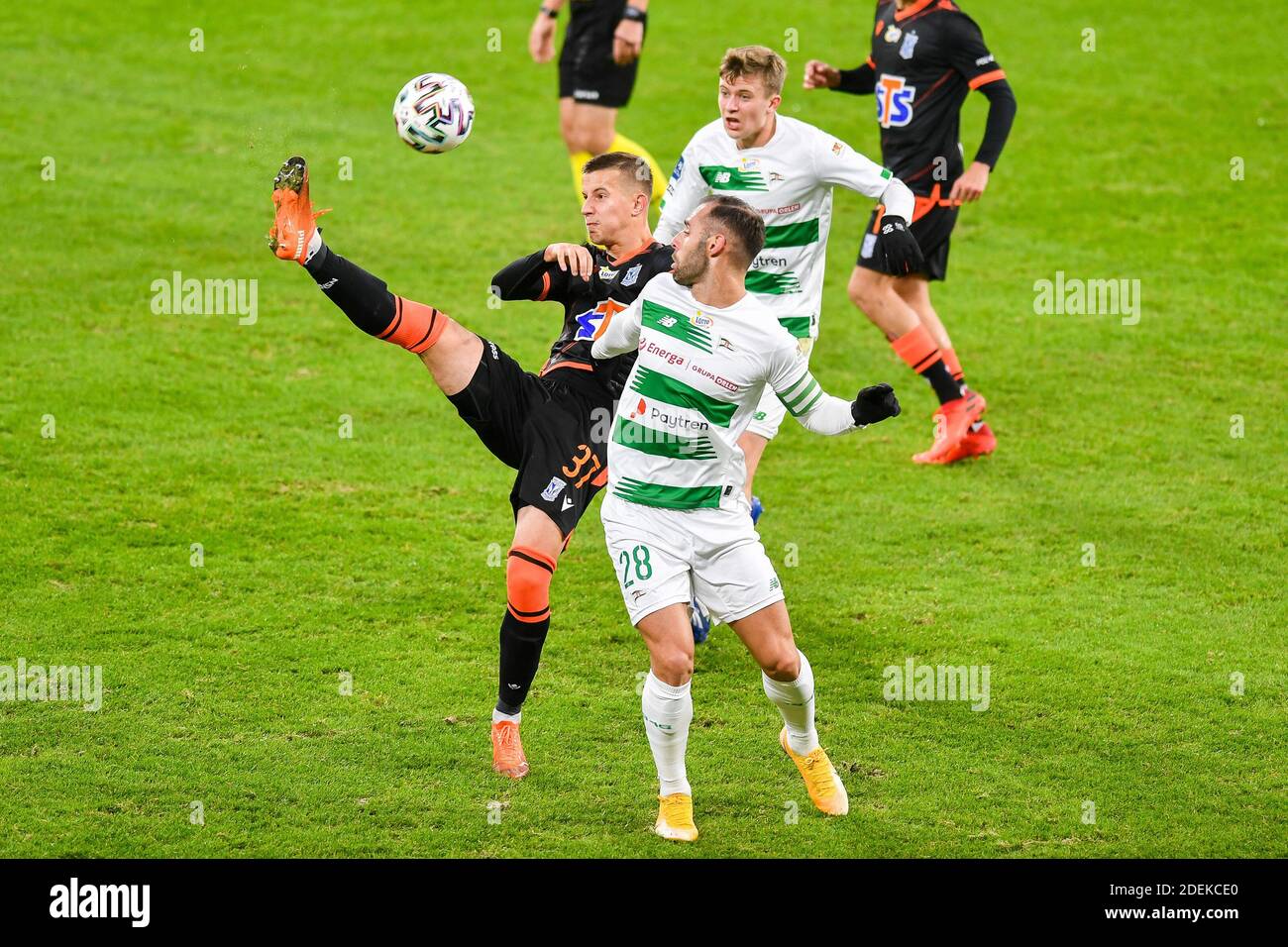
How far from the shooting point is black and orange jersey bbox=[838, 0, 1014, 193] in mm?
8945

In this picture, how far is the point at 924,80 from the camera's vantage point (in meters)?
9.09

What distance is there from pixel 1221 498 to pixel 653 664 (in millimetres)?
4687

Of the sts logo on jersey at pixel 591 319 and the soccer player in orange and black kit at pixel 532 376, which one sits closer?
the soccer player in orange and black kit at pixel 532 376

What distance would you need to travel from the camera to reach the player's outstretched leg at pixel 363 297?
18.7 ft

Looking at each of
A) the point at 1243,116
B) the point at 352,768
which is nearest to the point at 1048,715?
the point at 352,768

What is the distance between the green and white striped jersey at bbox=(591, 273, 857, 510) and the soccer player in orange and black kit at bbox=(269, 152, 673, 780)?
613mm

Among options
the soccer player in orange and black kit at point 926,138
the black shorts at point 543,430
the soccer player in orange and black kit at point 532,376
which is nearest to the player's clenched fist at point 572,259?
the soccer player in orange and black kit at point 532,376

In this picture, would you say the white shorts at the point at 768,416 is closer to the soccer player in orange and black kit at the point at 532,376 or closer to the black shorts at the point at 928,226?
the soccer player in orange and black kit at the point at 532,376

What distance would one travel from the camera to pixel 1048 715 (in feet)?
21.0

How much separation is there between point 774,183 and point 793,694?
2811 mm

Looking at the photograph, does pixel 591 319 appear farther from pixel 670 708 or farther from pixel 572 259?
pixel 670 708

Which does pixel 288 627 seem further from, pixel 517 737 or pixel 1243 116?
pixel 1243 116

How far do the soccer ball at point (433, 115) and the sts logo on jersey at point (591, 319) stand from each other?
93cm
